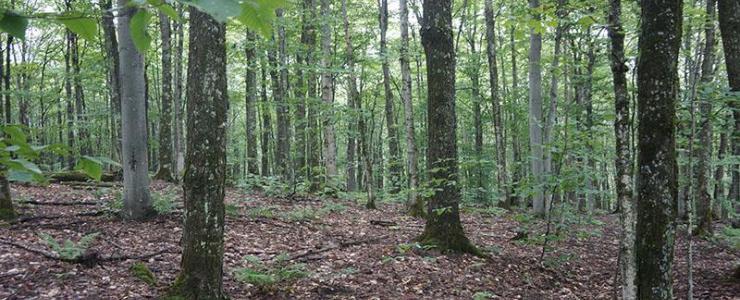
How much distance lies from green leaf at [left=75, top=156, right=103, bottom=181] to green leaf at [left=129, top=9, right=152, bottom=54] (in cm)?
34

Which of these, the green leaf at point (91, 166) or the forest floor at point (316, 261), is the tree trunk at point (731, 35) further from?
the green leaf at point (91, 166)

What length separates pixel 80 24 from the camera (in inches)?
45.6

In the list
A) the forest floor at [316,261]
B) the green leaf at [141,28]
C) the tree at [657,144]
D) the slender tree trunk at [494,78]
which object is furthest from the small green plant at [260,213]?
the green leaf at [141,28]

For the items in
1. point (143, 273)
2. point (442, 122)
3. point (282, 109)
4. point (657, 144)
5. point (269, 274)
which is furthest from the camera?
point (282, 109)

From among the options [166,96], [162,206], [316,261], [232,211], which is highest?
[166,96]

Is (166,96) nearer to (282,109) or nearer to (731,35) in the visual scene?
(282,109)

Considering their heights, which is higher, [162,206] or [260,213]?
[162,206]

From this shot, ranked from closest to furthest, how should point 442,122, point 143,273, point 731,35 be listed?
1. point 143,273
2. point 731,35
3. point 442,122

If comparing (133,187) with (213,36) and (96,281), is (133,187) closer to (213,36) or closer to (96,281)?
(96,281)

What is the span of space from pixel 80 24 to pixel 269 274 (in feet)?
17.1

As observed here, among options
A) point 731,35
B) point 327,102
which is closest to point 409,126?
point 327,102

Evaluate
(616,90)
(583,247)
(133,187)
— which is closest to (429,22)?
(616,90)

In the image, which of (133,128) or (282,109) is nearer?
(133,128)

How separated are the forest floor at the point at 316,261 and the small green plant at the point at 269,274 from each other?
24 millimetres
